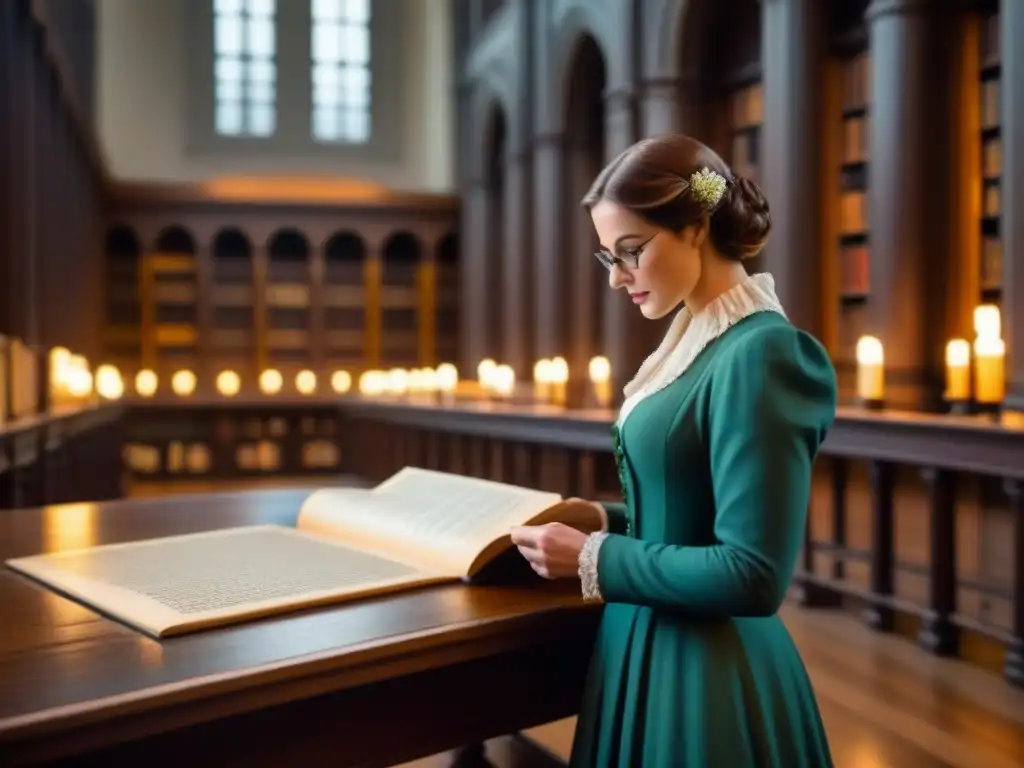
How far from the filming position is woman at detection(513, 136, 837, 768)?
3.56 feet

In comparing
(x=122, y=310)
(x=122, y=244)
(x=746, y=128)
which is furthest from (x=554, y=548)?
(x=122, y=244)

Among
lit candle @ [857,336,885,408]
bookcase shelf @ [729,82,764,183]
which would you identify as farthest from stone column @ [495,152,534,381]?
lit candle @ [857,336,885,408]

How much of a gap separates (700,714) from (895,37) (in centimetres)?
503

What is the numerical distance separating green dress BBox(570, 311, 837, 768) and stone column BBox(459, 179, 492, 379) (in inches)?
434

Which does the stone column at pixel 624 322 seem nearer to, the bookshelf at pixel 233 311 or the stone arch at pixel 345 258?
the stone arch at pixel 345 258

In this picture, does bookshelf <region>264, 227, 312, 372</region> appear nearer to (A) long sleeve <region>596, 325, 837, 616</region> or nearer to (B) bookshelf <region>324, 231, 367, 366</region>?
(B) bookshelf <region>324, 231, 367, 366</region>

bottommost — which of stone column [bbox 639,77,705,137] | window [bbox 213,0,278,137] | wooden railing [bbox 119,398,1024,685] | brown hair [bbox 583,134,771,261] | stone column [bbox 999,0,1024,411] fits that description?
wooden railing [bbox 119,398,1024,685]

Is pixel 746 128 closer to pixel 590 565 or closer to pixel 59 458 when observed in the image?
pixel 59 458

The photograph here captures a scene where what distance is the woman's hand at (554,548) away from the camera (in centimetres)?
119

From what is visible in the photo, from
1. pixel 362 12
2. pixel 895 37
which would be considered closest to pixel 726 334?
pixel 895 37

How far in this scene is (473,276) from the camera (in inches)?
488

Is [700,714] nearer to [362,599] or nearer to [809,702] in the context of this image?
[809,702]

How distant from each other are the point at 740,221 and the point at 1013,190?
3788mm

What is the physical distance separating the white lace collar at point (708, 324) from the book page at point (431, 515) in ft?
0.65
